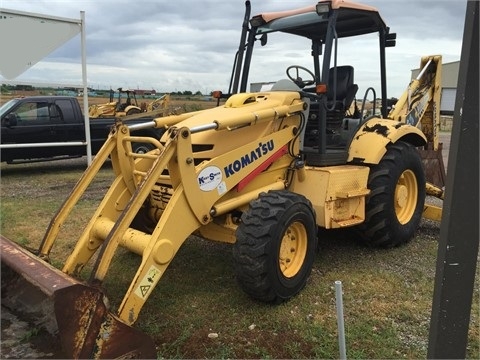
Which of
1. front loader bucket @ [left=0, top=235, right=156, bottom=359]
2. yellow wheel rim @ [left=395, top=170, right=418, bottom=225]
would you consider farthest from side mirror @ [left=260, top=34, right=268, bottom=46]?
front loader bucket @ [left=0, top=235, right=156, bottom=359]

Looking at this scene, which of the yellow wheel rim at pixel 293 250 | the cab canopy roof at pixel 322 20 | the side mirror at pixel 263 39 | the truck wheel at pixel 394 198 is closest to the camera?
the yellow wheel rim at pixel 293 250

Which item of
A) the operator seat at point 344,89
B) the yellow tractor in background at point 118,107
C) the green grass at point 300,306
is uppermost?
the operator seat at point 344,89

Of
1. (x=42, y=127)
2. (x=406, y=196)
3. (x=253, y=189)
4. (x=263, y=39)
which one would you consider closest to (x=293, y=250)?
(x=253, y=189)

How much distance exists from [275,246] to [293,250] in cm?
47

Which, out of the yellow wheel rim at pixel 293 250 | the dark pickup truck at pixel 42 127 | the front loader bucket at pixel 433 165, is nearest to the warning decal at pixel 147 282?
the yellow wheel rim at pixel 293 250

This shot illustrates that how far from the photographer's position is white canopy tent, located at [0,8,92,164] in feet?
24.7

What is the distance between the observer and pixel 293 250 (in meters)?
4.04

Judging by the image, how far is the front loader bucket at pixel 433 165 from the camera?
7.28m

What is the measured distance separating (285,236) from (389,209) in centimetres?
160

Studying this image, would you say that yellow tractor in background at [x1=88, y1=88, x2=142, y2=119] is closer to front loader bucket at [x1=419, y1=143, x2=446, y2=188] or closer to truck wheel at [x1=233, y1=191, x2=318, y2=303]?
front loader bucket at [x1=419, y1=143, x2=446, y2=188]

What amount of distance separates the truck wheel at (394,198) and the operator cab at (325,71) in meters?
0.47

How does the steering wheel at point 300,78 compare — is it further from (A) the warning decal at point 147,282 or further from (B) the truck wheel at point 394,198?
(A) the warning decal at point 147,282

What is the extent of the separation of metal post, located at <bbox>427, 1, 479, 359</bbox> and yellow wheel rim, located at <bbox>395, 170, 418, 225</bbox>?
10.5 feet

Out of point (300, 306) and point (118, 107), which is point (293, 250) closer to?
point (300, 306)
